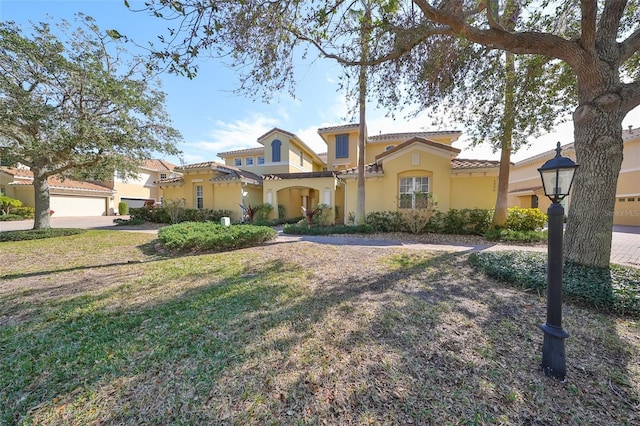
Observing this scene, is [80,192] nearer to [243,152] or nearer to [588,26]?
[243,152]

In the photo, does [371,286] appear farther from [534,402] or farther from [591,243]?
[591,243]

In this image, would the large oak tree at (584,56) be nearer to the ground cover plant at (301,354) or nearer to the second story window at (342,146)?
the ground cover plant at (301,354)

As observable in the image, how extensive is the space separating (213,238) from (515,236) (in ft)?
39.0

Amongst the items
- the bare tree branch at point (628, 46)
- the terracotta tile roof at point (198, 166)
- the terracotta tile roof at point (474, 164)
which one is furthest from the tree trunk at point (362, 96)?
the terracotta tile roof at point (198, 166)

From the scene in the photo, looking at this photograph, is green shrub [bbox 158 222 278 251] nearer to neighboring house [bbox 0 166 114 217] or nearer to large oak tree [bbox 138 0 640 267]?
large oak tree [bbox 138 0 640 267]

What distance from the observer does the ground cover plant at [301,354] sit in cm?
209

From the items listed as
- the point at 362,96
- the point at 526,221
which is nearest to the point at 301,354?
the point at 362,96

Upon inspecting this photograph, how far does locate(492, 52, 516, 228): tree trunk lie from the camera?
8023mm

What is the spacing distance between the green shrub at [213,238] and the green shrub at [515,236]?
960 cm

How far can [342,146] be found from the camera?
20.9 meters

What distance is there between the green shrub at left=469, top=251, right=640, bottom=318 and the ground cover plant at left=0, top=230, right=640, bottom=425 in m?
0.25

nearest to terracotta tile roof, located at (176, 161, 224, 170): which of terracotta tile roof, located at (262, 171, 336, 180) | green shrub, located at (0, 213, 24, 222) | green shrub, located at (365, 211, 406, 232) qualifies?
terracotta tile roof, located at (262, 171, 336, 180)

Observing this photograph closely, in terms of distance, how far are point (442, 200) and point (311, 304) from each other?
10964 mm

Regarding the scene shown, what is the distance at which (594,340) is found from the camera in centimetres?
309
